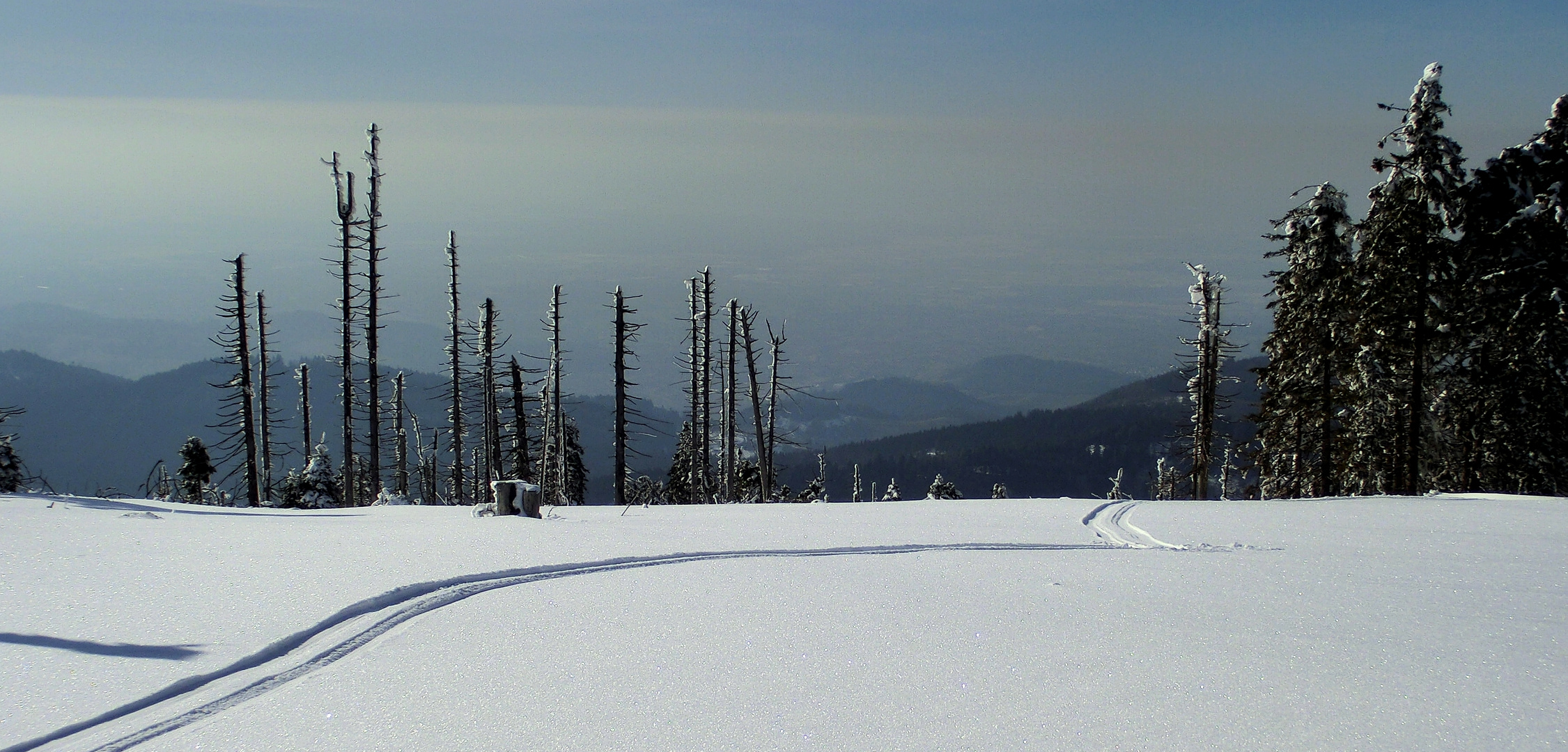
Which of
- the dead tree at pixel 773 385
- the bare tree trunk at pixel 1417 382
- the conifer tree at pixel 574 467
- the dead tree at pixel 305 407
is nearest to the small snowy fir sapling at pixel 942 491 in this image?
the dead tree at pixel 773 385

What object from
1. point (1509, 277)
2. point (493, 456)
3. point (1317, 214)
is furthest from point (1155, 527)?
point (493, 456)

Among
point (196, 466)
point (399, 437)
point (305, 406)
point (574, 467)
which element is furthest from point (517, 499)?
point (399, 437)

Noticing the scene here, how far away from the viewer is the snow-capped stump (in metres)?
14.0

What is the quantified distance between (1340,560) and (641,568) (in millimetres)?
7951

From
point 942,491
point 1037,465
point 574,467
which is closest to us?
point 942,491

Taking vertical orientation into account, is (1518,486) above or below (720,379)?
below

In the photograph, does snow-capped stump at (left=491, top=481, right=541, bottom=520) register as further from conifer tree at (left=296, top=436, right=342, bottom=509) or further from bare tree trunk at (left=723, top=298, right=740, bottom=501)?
bare tree trunk at (left=723, top=298, right=740, bottom=501)

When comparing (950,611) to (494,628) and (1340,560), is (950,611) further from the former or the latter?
(1340,560)

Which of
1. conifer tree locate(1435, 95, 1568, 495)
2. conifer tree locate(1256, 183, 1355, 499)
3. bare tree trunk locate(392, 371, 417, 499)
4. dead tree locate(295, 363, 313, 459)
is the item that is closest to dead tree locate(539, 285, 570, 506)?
bare tree trunk locate(392, 371, 417, 499)

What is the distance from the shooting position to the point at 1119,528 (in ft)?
42.9

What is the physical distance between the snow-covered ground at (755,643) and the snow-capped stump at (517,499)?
2974mm

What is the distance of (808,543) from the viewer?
1103 cm

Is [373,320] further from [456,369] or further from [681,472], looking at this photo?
[681,472]

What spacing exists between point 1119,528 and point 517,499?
9668 millimetres
